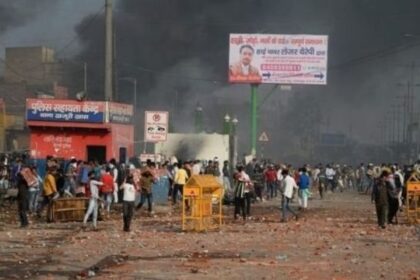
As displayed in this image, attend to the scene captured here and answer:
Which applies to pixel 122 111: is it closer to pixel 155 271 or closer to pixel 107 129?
pixel 107 129

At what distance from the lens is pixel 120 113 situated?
115ft

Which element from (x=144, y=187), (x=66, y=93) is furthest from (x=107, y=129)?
(x=66, y=93)

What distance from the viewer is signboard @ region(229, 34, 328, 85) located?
51.8 meters

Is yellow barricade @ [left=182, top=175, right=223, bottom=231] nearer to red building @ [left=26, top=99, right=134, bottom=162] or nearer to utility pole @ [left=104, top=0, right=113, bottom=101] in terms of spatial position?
utility pole @ [left=104, top=0, right=113, bottom=101]

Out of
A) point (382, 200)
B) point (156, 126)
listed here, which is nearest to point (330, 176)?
point (156, 126)

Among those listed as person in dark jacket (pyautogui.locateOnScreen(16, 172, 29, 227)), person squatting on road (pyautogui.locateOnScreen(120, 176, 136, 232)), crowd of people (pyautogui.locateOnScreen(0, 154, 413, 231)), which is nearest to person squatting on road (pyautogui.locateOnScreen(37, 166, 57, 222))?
crowd of people (pyautogui.locateOnScreen(0, 154, 413, 231))

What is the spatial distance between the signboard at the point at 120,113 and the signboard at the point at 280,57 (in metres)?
16.9

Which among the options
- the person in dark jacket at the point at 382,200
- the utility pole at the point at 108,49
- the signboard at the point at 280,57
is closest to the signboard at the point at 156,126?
the utility pole at the point at 108,49

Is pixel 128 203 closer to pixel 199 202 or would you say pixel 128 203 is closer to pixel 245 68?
pixel 199 202

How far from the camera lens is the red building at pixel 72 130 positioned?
33.6 meters

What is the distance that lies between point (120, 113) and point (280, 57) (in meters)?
19.4

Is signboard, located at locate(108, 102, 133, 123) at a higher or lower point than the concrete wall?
higher

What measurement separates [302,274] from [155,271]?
81.3 inches

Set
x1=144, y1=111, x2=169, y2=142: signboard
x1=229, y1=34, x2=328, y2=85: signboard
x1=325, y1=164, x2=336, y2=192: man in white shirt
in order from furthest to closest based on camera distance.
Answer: x1=229, y1=34, x2=328, y2=85: signboard
x1=325, y1=164, x2=336, y2=192: man in white shirt
x1=144, y1=111, x2=169, y2=142: signboard
